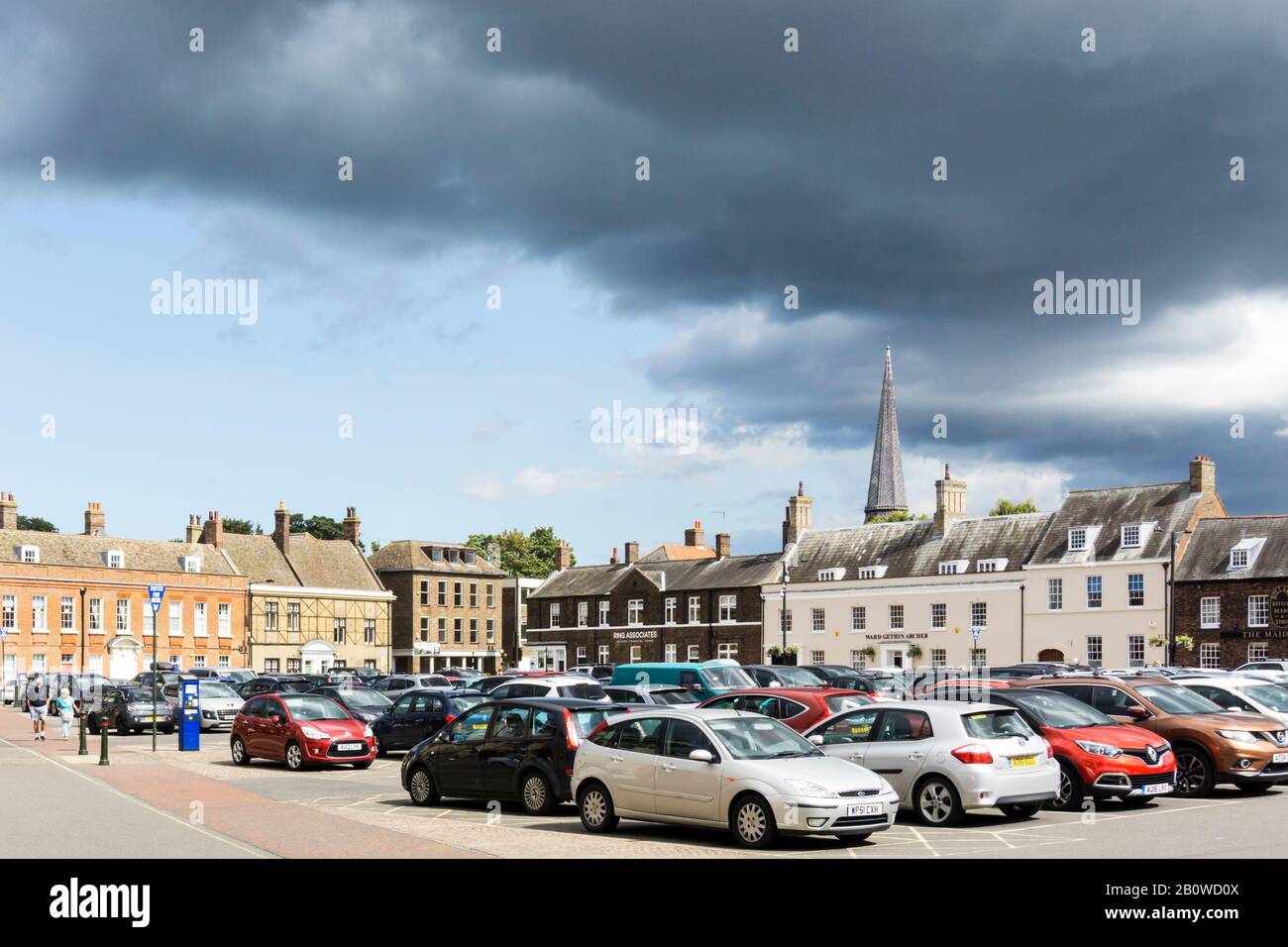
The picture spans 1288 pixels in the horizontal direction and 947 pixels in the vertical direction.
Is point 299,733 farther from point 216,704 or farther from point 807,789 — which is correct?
point 216,704

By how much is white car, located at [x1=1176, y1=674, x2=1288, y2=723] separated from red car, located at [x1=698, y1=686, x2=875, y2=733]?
6.14 m

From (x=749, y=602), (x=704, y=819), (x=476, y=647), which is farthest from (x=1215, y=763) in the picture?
(x=476, y=647)

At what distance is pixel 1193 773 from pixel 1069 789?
3.05 metres

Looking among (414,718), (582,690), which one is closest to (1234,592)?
(582,690)

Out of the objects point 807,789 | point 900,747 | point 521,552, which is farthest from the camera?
point 521,552

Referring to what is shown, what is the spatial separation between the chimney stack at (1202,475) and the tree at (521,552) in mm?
65748

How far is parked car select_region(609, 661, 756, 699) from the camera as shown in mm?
35938

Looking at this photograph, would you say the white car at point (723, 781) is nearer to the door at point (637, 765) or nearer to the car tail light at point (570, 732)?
the door at point (637, 765)

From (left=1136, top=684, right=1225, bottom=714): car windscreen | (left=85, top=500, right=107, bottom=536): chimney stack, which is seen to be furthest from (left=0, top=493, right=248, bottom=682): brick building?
(left=1136, top=684, right=1225, bottom=714): car windscreen

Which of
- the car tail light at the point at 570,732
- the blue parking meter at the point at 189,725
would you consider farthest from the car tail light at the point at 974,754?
the blue parking meter at the point at 189,725

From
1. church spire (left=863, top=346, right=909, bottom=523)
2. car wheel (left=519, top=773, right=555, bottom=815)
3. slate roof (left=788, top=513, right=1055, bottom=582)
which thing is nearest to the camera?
car wheel (left=519, top=773, right=555, bottom=815)

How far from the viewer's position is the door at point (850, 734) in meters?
18.6

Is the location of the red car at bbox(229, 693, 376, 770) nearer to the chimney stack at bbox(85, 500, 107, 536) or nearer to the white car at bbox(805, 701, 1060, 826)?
the white car at bbox(805, 701, 1060, 826)

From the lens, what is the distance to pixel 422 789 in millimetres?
20953
